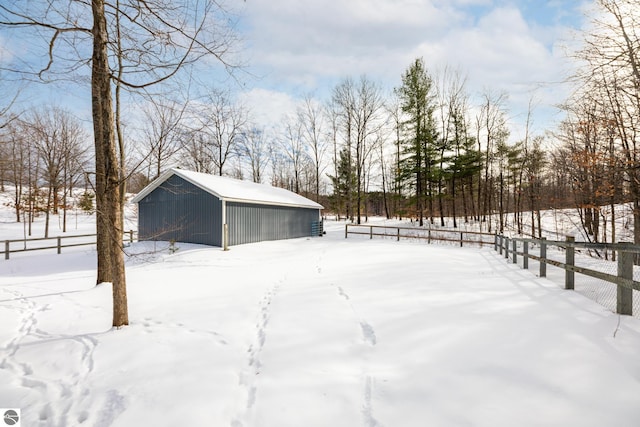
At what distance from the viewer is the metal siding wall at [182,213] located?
12617mm

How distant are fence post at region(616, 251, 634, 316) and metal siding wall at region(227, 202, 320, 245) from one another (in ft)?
40.1

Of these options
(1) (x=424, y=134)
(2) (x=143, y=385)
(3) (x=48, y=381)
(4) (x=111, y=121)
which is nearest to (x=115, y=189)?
(4) (x=111, y=121)

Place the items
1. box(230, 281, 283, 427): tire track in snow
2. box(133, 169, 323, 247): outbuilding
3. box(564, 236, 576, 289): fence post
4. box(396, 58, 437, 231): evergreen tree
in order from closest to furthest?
box(230, 281, 283, 427): tire track in snow, box(564, 236, 576, 289): fence post, box(133, 169, 323, 247): outbuilding, box(396, 58, 437, 231): evergreen tree

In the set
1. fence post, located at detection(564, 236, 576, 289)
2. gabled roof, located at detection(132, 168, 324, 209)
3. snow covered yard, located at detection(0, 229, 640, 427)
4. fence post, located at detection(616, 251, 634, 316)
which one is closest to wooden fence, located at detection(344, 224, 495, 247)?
gabled roof, located at detection(132, 168, 324, 209)

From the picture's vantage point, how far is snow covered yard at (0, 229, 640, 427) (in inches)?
82.2

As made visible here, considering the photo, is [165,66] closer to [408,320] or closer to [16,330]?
[16,330]

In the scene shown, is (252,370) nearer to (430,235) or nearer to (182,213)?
(182,213)

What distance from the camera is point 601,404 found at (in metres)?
2.00

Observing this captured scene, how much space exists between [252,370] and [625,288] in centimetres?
465

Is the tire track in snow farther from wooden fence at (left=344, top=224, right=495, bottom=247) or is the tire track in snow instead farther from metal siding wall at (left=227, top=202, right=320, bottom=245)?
wooden fence at (left=344, top=224, right=495, bottom=247)

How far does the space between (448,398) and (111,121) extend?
5.31 meters

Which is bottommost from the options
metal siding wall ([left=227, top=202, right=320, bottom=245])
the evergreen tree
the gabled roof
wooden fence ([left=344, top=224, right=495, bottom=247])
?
wooden fence ([left=344, top=224, right=495, bottom=247])

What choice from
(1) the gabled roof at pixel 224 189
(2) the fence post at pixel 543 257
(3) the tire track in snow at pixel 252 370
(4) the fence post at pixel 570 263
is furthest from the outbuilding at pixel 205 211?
(4) the fence post at pixel 570 263

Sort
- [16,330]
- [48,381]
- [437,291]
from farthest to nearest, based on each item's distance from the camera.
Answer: [437,291] < [16,330] < [48,381]
